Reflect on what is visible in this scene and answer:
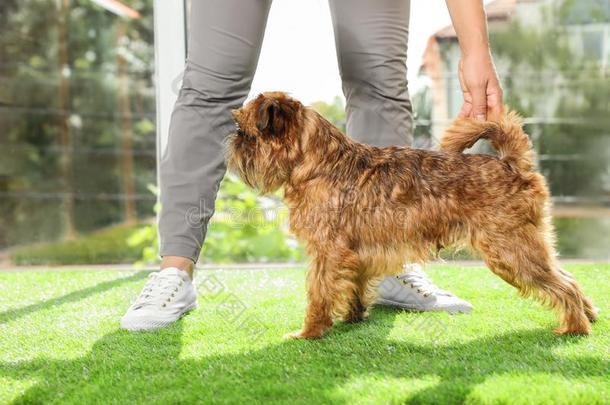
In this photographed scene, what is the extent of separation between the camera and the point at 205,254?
14.6 ft

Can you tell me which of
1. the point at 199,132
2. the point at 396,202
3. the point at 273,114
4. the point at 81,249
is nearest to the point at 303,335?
the point at 396,202

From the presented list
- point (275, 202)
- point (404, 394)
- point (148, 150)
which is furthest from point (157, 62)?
point (404, 394)

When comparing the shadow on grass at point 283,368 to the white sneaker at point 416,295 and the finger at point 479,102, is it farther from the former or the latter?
the finger at point 479,102

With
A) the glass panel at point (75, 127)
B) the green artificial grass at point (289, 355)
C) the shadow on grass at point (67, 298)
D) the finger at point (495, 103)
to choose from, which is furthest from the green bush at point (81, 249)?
the finger at point (495, 103)

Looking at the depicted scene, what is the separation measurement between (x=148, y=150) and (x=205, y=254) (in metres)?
0.82

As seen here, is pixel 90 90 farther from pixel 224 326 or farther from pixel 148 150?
pixel 224 326

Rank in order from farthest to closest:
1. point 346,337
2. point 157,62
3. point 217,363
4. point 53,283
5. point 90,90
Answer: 1. point 90,90
2. point 157,62
3. point 53,283
4. point 346,337
5. point 217,363

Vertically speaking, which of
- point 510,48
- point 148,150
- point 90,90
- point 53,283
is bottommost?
point 53,283

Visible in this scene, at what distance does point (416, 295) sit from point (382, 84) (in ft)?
3.05

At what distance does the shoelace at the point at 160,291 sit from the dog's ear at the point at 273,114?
75 cm

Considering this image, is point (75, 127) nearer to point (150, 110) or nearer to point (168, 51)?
point (150, 110)

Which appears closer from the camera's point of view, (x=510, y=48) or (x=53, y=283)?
(x=53, y=283)

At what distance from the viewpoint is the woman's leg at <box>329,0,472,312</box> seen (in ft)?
8.92

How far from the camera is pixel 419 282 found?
2.84 metres
